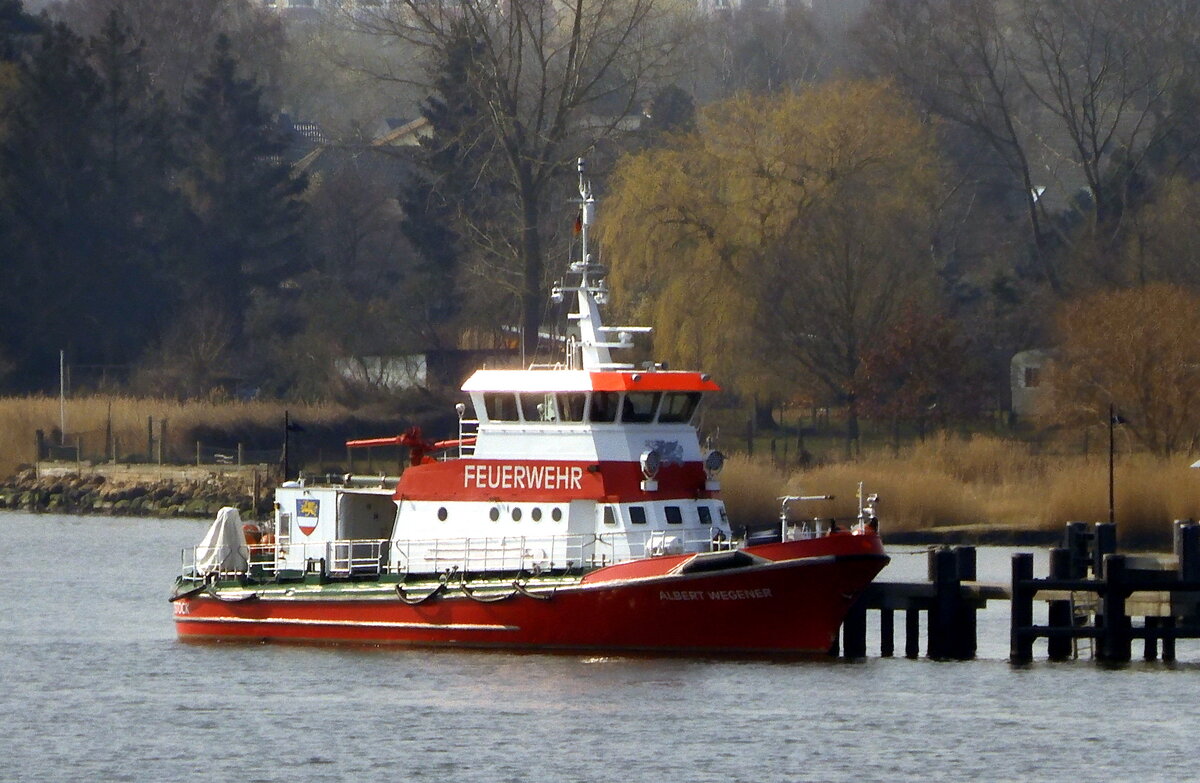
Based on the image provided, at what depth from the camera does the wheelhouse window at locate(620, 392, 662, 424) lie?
107 ft

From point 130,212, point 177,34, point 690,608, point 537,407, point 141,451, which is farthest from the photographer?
point 177,34

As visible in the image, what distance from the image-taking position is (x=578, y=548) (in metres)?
32.2

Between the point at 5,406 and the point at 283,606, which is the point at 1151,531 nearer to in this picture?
the point at 283,606

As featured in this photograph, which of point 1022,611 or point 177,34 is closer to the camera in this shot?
point 1022,611

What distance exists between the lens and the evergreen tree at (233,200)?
8775 centimetres

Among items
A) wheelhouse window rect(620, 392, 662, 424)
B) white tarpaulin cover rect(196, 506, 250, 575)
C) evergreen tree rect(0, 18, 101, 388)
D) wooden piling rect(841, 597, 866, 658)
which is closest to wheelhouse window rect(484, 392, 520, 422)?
wheelhouse window rect(620, 392, 662, 424)

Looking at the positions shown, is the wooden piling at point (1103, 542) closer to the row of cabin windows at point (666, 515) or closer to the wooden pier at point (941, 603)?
the wooden pier at point (941, 603)

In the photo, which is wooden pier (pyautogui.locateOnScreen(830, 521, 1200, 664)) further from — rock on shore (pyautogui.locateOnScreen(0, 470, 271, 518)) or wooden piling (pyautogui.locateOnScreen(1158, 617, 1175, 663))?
rock on shore (pyautogui.locateOnScreen(0, 470, 271, 518))

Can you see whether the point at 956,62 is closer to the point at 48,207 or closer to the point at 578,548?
the point at 48,207

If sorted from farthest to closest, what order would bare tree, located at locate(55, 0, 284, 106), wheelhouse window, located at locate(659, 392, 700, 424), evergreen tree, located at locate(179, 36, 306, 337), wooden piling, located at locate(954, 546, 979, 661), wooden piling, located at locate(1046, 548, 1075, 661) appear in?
bare tree, located at locate(55, 0, 284, 106) → evergreen tree, located at locate(179, 36, 306, 337) → wooden piling, located at locate(1046, 548, 1075, 661) → wheelhouse window, located at locate(659, 392, 700, 424) → wooden piling, located at locate(954, 546, 979, 661)

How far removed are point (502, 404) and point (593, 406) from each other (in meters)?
1.50

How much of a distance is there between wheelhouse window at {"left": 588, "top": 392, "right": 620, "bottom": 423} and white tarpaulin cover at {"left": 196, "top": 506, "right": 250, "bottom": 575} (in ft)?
22.0

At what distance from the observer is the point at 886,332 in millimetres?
66875

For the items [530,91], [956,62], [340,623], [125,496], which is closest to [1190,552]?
[340,623]
